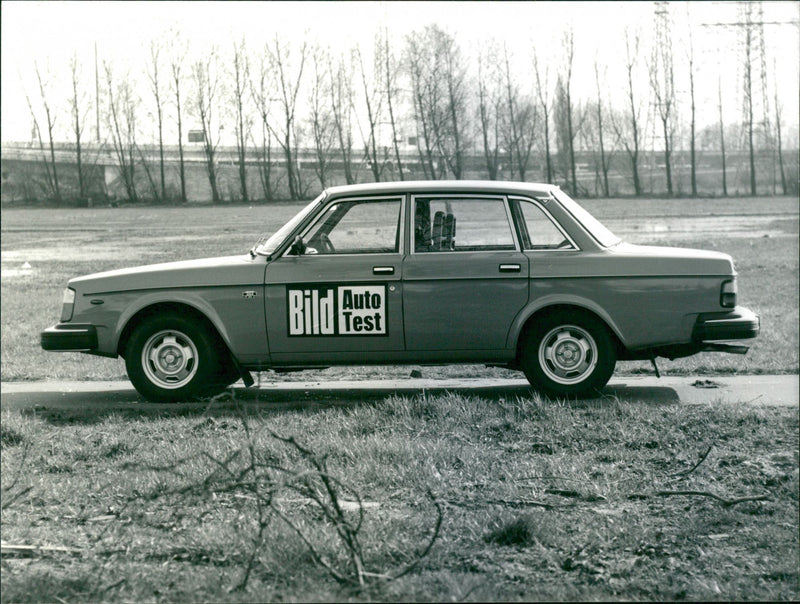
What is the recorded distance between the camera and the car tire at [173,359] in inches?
269

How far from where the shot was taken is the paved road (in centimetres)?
692

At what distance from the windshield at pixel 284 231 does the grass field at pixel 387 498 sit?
0.34ft

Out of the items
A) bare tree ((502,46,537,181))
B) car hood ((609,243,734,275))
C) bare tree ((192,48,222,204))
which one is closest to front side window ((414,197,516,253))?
bare tree ((502,46,537,181))

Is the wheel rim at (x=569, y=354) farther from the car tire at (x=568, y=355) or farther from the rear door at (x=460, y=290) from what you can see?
the rear door at (x=460, y=290)

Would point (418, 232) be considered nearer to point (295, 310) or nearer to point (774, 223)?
point (295, 310)

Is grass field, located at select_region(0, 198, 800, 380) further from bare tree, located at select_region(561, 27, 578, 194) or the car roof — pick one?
bare tree, located at select_region(561, 27, 578, 194)

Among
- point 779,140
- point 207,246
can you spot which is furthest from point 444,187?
point 779,140

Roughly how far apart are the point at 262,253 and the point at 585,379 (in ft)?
7.41

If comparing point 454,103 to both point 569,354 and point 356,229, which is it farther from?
point 569,354

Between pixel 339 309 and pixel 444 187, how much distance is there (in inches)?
42.4

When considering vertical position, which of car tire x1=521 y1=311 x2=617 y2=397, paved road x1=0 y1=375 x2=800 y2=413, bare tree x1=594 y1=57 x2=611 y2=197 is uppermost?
bare tree x1=594 y1=57 x2=611 y2=197

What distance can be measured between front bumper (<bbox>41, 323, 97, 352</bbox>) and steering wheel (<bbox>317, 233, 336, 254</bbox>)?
5.29 feet

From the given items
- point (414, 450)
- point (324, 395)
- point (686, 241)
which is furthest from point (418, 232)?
point (686, 241)

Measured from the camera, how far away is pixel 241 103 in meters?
5.35
